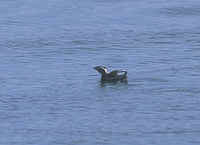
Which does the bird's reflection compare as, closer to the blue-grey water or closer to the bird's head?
the blue-grey water

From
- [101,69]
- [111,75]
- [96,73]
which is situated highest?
[101,69]

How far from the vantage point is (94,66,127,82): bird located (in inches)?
2060

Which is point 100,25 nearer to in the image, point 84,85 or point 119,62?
point 119,62

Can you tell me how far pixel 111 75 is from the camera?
52.4 m

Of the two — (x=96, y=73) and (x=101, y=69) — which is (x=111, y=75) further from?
(x=96, y=73)

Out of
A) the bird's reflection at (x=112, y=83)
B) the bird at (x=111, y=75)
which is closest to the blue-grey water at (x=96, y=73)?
the bird's reflection at (x=112, y=83)

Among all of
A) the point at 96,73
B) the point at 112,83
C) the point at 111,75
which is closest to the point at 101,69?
the point at 111,75

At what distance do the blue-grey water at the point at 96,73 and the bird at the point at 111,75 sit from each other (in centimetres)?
49

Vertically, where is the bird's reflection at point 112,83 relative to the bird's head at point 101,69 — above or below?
below

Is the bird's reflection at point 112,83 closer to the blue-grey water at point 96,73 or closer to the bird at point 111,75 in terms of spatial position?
the bird at point 111,75

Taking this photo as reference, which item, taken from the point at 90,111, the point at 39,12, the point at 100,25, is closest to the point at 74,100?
the point at 90,111

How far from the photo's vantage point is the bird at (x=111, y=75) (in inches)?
2060

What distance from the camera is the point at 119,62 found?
5738cm

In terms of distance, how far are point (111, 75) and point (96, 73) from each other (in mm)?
2574
